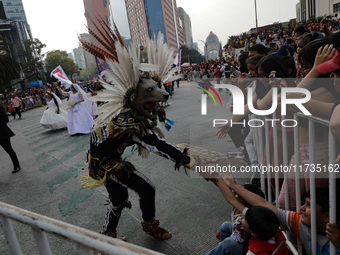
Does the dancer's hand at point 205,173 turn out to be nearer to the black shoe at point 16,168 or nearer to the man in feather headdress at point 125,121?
the man in feather headdress at point 125,121

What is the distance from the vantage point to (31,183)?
4.88 meters

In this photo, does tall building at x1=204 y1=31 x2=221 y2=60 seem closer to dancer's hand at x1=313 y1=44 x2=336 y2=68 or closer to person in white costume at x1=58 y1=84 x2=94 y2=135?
person in white costume at x1=58 y1=84 x2=94 y2=135

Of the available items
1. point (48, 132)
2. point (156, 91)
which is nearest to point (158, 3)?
point (48, 132)

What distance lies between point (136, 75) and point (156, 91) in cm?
23

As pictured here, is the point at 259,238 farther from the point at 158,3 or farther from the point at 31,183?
the point at 158,3

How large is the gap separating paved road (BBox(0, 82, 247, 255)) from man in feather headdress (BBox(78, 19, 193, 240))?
0.40 metres

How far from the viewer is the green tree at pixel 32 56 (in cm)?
5341

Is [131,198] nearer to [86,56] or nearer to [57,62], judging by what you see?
[57,62]

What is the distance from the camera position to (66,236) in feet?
3.43

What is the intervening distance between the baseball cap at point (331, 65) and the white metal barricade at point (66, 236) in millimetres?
1725

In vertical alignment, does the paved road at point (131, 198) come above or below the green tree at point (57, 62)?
A: below

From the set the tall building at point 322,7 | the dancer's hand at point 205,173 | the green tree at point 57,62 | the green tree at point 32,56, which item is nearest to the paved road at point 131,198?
the dancer's hand at point 205,173

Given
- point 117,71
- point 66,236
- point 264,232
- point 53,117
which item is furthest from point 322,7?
point 66,236

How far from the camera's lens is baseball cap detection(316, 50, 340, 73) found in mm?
1766
